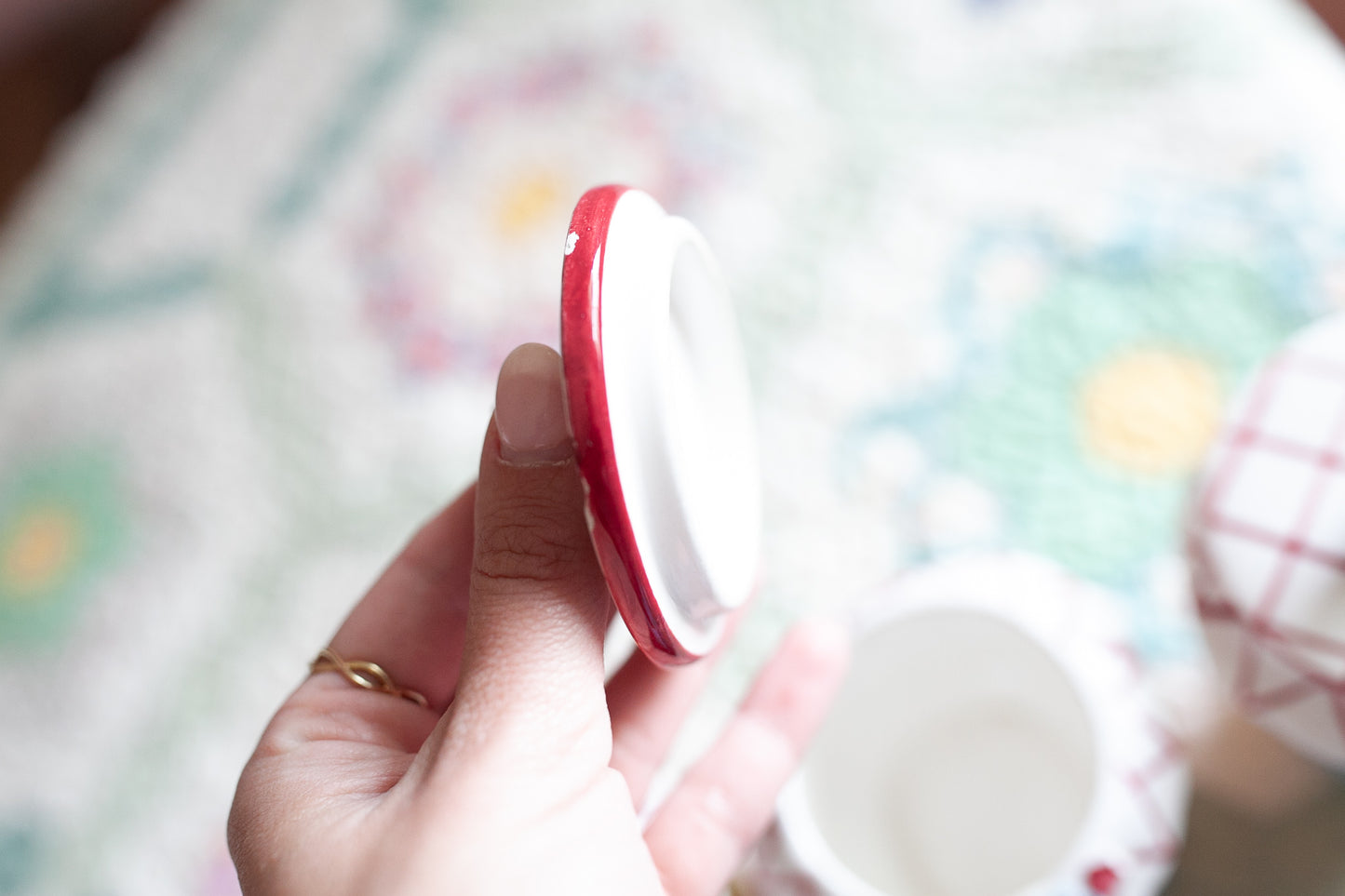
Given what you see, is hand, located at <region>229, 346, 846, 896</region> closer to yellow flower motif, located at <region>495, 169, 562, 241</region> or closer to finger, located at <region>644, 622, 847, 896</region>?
finger, located at <region>644, 622, 847, 896</region>

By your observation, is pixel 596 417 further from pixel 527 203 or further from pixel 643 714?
pixel 527 203

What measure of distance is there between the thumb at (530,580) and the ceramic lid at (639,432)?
0.03 meters

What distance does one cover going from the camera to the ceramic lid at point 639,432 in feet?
0.96

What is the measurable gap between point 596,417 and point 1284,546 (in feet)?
0.95

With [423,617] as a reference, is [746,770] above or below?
below

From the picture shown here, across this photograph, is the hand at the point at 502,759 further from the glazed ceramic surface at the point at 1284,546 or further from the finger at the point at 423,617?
the glazed ceramic surface at the point at 1284,546

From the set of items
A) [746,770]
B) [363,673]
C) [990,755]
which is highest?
[363,673]

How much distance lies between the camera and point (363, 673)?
1.47 ft

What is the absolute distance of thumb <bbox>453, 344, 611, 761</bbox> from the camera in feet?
1.08

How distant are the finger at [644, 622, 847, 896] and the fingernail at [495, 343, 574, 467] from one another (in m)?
0.21

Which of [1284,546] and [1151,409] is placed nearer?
[1284,546]

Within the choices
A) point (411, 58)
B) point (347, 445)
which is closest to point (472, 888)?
point (347, 445)

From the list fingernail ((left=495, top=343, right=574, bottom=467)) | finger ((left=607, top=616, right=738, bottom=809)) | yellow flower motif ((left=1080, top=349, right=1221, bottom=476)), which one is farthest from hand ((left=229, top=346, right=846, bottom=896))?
yellow flower motif ((left=1080, top=349, right=1221, bottom=476))

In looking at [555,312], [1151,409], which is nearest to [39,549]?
[555,312]
